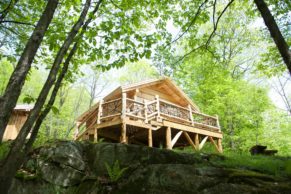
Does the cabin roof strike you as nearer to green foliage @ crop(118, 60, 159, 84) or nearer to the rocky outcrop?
the rocky outcrop

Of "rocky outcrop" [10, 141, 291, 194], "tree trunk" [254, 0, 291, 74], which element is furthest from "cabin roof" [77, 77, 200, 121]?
"tree trunk" [254, 0, 291, 74]

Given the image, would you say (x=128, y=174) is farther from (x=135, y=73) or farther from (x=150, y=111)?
(x=135, y=73)

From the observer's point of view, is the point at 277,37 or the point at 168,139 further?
the point at 168,139

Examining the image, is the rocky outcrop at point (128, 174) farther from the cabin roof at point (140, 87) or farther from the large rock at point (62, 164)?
the cabin roof at point (140, 87)

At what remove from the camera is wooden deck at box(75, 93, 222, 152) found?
12.9 meters

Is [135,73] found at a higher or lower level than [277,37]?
higher

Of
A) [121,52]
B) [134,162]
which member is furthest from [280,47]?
[134,162]

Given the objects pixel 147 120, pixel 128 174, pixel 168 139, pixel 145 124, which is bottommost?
pixel 128 174

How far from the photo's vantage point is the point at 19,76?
3.13 m

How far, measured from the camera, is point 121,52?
5.65 metres

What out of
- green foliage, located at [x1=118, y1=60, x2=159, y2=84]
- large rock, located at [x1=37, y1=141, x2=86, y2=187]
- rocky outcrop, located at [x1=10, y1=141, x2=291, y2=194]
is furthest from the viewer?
green foliage, located at [x1=118, y1=60, x2=159, y2=84]

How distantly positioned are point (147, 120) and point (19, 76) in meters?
10.3

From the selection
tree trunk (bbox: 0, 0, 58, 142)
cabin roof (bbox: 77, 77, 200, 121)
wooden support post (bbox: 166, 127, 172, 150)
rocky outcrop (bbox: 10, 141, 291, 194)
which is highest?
cabin roof (bbox: 77, 77, 200, 121)

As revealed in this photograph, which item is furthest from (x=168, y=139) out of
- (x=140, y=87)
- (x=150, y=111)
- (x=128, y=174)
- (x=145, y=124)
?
(x=128, y=174)
